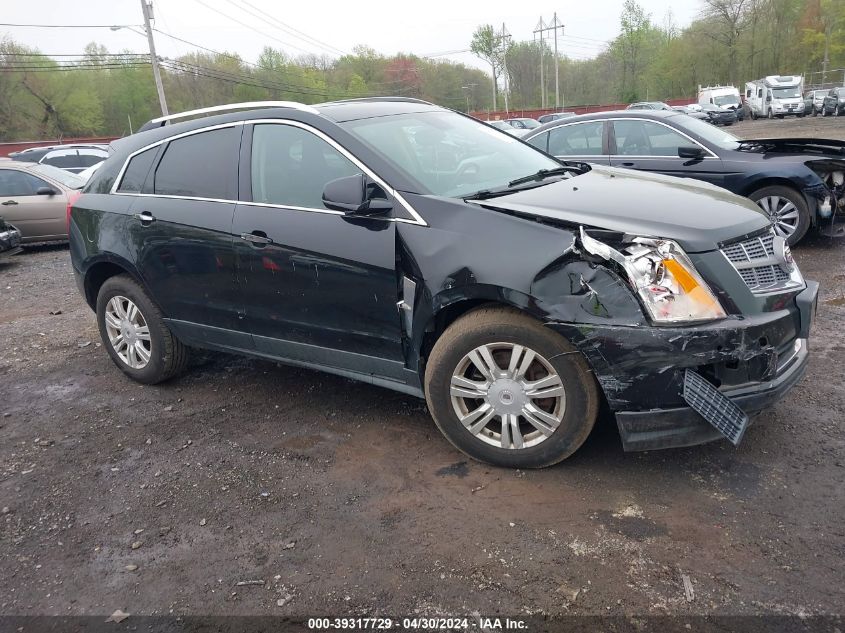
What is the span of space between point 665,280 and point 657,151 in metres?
5.54

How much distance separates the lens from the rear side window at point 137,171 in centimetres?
457

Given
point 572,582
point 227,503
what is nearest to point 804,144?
point 572,582

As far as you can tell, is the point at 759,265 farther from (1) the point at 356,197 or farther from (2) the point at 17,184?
(2) the point at 17,184

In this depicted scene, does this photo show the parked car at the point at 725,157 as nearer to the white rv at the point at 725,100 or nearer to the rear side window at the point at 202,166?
the rear side window at the point at 202,166

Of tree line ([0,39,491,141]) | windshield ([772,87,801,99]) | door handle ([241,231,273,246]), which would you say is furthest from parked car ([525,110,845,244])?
tree line ([0,39,491,141])

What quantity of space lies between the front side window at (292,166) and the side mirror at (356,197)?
201 mm

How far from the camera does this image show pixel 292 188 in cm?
380

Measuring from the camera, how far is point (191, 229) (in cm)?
413

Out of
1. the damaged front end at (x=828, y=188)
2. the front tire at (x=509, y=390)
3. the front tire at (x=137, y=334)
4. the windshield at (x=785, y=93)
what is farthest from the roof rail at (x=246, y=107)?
the windshield at (x=785, y=93)

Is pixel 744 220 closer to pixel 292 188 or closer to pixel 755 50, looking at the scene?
pixel 292 188

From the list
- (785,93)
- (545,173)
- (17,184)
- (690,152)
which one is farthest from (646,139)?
(785,93)

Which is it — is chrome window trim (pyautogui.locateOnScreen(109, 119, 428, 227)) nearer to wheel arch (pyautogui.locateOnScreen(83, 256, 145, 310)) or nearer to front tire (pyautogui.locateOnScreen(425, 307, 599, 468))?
wheel arch (pyautogui.locateOnScreen(83, 256, 145, 310))

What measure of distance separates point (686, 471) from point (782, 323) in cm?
83

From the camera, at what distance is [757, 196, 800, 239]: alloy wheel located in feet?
23.9
